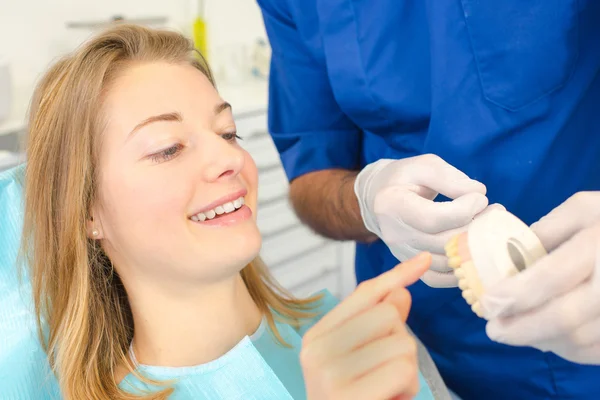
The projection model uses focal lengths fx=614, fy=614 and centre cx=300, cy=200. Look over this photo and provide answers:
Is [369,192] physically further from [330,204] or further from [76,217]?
[76,217]

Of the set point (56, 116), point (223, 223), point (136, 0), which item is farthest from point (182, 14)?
point (223, 223)

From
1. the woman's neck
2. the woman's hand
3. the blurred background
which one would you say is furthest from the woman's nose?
the blurred background

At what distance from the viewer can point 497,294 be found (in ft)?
2.32

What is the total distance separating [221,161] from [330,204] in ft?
1.02

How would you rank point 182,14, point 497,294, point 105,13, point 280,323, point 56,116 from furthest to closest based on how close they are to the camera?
point 182,14, point 105,13, point 280,323, point 56,116, point 497,294

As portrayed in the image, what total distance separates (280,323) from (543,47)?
743 mm

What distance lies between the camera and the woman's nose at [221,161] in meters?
1.09

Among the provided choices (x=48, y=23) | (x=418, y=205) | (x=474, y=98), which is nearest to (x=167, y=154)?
(x=418, y=205)

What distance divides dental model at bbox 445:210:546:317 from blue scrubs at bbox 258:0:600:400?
0.38m

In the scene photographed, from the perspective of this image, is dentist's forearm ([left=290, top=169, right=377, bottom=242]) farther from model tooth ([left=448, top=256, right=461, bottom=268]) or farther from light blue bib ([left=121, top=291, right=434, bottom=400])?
model tooth ([left=448, top=256, right=461, bottom=268])

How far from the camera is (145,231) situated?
1.08 metres

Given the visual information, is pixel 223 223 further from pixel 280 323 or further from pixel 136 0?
pixel 136 0

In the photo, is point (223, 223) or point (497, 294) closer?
point (497, 294)

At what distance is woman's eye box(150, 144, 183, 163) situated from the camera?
109cm
